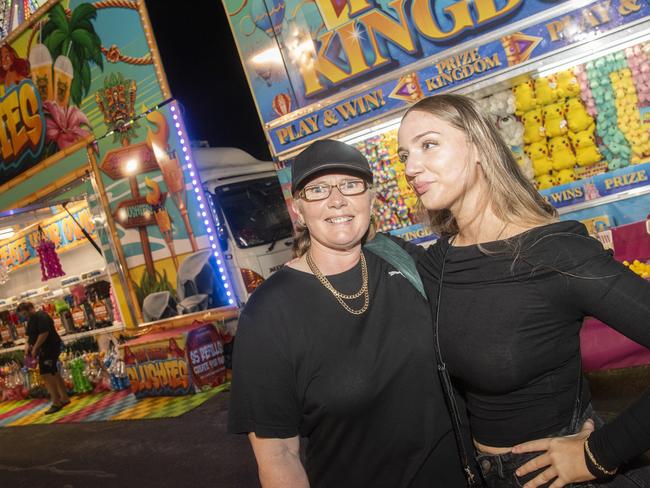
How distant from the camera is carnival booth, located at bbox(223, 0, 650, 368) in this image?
14.9ft

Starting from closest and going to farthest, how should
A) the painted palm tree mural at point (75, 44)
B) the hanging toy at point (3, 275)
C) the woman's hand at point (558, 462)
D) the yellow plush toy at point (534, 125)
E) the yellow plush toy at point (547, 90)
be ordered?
the woman's hand at point (558, 462)
the yellow plush toy at point (547, 90)
the yellow plush toy at point (534, 125)
the painted palm tree mural at point (75, 44)
the hanging toy at point (3, 275)

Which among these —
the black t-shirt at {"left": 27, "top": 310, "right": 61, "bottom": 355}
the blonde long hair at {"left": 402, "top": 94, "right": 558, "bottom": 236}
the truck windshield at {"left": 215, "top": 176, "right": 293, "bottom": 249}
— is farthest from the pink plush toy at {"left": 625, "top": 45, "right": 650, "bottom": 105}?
the black t-shirt at {"left": 27, "top": 310, "right": 61, "bottom": 355}

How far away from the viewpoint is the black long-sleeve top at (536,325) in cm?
134

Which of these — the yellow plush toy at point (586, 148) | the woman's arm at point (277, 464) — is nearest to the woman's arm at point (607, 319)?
the woman's arm at point (277, 464)

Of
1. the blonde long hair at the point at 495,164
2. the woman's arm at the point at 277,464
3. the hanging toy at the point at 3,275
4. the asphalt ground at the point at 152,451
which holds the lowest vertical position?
the asphalt ground at the point at 152,451

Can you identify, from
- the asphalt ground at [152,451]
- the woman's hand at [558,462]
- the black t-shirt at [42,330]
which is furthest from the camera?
the black t-shirt at [42,330]

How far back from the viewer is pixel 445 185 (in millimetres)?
1692

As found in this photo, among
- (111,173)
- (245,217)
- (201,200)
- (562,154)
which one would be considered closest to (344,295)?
(562,154)

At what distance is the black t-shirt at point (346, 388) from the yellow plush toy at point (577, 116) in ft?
13.4

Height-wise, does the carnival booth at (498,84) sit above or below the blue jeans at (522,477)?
above

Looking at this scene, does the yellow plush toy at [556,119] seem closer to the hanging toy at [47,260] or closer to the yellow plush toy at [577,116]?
the yellow plush toy at [577,116]

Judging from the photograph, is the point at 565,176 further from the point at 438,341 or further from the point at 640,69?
the point at 438,341

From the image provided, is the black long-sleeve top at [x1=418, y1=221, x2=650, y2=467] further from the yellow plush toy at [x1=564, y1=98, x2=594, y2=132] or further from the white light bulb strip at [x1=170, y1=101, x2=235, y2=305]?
the white light bulb strip at [x1=170, y1=101, x2=235, y2=305]

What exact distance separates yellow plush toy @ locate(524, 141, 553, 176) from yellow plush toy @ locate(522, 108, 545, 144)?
A: 0.07m
